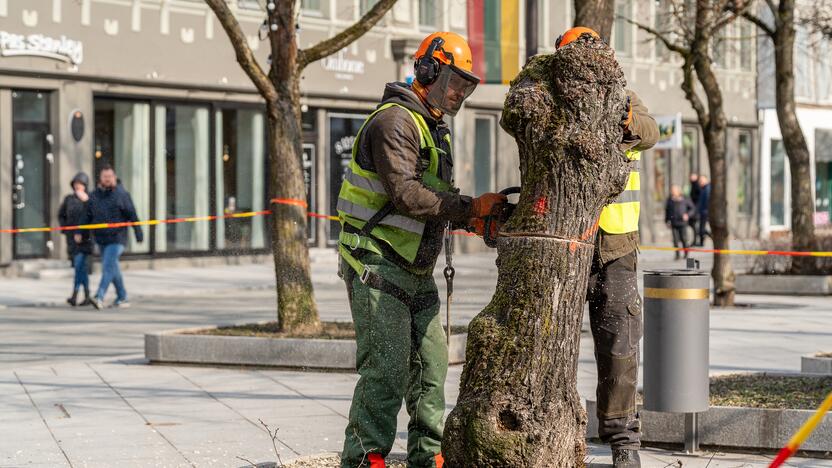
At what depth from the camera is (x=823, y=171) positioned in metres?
47.6

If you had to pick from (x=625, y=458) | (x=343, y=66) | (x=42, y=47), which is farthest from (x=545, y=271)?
(x=343, y=66)

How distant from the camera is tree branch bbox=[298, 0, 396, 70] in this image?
12.1m

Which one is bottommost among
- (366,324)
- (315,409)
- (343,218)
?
(315,409)

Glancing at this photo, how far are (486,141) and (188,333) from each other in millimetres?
22590

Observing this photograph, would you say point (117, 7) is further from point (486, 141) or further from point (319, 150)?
point (486, 141)

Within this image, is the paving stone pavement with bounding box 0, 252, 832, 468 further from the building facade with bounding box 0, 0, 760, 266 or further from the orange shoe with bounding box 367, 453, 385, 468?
the building facade with bounding box 0, 0, 760, 266

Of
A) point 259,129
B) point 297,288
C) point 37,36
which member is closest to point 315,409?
point 297,288

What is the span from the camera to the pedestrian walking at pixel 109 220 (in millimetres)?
17844

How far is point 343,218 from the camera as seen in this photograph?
226 inches

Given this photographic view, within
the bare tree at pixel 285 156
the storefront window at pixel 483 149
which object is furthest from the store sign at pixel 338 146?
the bare tree at pixel 285 156

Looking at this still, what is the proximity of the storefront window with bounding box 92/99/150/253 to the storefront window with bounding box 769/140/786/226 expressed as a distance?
2365cm

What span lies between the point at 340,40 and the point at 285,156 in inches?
44.6

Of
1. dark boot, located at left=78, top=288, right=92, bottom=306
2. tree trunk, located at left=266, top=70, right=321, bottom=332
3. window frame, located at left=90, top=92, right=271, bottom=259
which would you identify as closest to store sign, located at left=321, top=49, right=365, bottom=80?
window frame, located at left=90, top=92, right=271, bottom=259

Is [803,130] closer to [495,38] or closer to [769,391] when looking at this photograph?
[495,38]
